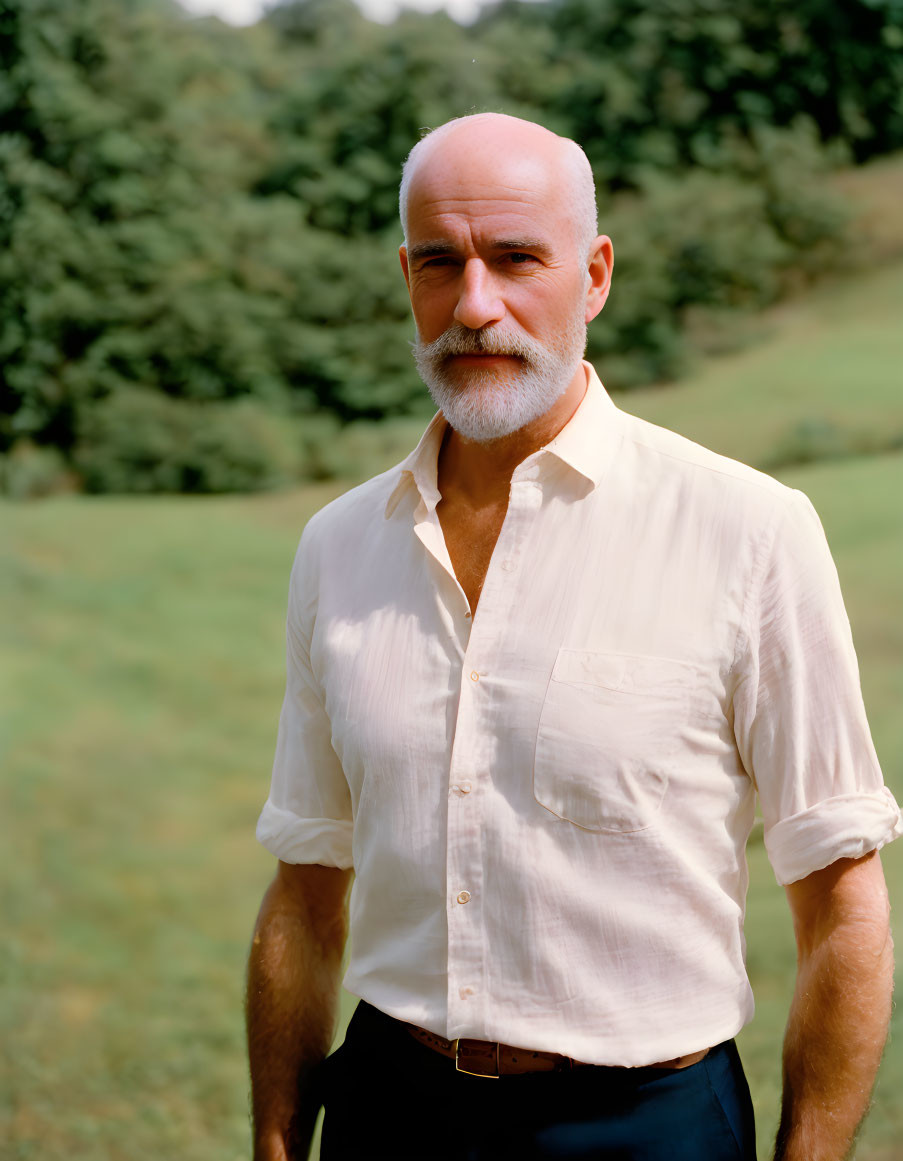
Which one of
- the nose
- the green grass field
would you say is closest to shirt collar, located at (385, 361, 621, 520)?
the nose

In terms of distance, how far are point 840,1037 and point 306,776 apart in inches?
23.9

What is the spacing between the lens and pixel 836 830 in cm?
104

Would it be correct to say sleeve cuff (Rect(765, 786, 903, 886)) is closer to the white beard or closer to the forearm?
the forearm

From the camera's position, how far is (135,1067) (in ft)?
12.8

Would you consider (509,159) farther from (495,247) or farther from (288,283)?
(288,283)

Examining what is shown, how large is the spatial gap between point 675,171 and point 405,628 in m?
6.07

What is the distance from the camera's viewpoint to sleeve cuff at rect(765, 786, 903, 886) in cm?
104

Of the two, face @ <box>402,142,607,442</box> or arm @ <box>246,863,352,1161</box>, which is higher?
face @ <box>402,142,607,442</box>

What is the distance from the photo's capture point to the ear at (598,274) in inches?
48.6

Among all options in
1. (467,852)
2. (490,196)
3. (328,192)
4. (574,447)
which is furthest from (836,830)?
(328,192)

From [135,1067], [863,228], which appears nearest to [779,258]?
[863,228]

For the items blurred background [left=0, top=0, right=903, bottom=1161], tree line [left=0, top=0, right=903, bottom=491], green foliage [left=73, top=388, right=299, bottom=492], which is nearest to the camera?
blurred background [left=0, top=0, right=903, bottom=1161]

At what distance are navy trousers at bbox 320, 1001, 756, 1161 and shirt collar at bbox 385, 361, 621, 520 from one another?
57 centimetres

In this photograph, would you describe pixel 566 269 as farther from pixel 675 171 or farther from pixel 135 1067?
pixel 675 171
